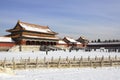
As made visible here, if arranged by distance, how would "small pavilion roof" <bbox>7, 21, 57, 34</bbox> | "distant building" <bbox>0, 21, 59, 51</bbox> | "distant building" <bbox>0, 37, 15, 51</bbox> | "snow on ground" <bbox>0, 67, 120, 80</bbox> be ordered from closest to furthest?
1. "snow on ground" <bbox>0, 67, 120, 80</bbox>
2. "distant building" <bbox>0, 37, 15, 51</bbox>
3. "distant building" <bbox>0, 21, 59, 51</bbox>
4. "small pavilion roof" <bbox>7, 21, 57, 34</bbox>

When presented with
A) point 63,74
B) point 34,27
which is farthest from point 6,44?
point 63,74

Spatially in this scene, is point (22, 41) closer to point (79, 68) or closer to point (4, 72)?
point (79, 68)

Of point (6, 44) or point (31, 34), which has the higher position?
point (31, 34)

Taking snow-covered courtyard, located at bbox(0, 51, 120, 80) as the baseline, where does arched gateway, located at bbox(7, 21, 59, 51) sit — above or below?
above

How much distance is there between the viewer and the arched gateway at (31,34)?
3115 inches

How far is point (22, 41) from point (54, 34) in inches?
704

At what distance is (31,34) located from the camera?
271 ft

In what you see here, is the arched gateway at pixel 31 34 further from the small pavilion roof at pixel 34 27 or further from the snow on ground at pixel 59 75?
the snow on ground at pixel 59 75

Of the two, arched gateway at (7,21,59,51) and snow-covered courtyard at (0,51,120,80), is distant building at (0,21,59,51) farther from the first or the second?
snow-covered courtyard at (0,51,120,80)

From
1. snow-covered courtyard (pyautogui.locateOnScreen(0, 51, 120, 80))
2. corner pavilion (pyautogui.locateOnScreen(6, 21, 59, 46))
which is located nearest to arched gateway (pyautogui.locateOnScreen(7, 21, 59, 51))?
corner pavilion (pyautogui.locateOnScreen(6, 21, 59, 46))

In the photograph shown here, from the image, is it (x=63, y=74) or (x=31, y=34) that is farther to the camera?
(x=31, y=34)

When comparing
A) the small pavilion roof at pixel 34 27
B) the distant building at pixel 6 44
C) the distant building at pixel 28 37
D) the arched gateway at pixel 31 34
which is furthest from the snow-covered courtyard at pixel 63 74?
the small pavilion roof at pixel 34 27

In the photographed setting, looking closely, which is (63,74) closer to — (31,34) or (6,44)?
(6,44)

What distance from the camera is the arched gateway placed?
260ft
